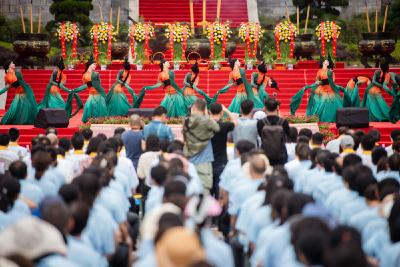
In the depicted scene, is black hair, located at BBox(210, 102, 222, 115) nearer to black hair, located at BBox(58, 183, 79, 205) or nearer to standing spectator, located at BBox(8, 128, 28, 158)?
standing spectator, located at BBox(8, 128, 28, 158)

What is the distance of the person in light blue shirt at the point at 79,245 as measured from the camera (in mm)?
6508

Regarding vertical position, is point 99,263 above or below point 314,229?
below

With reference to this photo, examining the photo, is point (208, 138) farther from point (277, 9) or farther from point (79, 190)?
point (277, 9)

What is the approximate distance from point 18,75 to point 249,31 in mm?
7540

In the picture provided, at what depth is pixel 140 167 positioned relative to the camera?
11.0m

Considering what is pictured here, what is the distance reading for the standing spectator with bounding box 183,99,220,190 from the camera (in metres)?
11.2

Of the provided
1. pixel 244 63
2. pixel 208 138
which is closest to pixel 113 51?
pixel 244 63

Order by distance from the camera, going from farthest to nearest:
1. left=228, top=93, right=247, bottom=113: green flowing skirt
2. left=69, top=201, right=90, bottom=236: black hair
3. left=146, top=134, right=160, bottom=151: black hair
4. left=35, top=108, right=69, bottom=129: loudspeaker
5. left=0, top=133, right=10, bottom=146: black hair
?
left=228, top=93, right=247, bottom=113: green flowing skirt
left=35, top=108, right=69, bottom=129: loudspeaker
left=0, top=133, right=10, bottom=146: black hair
left=146, top=134, right=160, bottom=151: black hair
left=69, top=201, right=90, bottom=236: black hair

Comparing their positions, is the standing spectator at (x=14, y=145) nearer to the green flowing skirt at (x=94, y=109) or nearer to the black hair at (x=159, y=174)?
the black hair at (x=159, y=174)

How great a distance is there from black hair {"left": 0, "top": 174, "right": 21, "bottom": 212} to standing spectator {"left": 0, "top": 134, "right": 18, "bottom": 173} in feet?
11.4

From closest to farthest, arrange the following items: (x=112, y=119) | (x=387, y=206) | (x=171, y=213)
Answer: (x=171, y=213) → (x=387, y=206) → (x=112, y=119)

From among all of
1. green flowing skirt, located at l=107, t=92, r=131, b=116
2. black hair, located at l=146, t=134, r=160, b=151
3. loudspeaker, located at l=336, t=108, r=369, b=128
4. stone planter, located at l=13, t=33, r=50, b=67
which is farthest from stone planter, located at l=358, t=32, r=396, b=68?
black hair, located at l=146, t=134, r=160, b=151

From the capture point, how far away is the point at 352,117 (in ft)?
57.7

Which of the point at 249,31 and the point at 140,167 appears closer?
the point at 140,167
